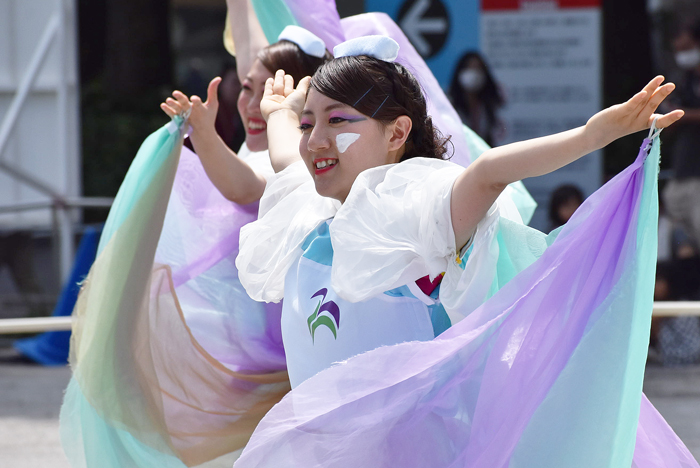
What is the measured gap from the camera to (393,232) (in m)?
1.85

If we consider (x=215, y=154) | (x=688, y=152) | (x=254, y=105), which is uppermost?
(x=254, y=105)

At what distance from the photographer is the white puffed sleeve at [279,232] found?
2125mm

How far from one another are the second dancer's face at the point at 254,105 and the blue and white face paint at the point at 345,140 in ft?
3.13

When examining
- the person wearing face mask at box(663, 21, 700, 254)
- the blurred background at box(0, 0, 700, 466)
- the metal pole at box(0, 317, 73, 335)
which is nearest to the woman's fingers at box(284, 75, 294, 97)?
the metal pole at box(0, 317, 73, 335)

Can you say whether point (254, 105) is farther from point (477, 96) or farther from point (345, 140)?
point (477, 96)

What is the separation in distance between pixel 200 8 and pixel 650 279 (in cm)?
634

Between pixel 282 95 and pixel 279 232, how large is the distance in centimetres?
58

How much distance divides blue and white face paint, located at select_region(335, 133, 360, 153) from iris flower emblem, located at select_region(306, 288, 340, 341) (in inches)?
12.1

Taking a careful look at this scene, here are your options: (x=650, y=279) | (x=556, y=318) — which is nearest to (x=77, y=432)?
(x=556, y=318)

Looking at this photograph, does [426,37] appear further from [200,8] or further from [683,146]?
[200,8]

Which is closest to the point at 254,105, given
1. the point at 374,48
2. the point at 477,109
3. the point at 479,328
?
the point at 374,48

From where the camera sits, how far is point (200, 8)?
24.8 feet

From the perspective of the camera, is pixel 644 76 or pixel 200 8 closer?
pixel 644 76

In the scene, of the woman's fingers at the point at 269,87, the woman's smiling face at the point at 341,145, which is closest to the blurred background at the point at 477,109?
the woman's fingers at the point at 269,87
